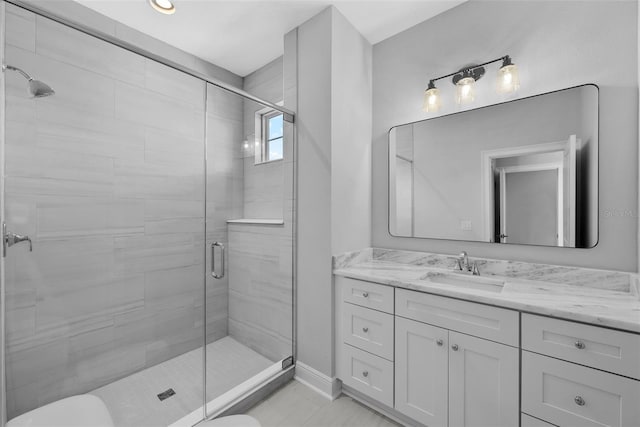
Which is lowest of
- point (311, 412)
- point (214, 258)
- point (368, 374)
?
point (311, 412)

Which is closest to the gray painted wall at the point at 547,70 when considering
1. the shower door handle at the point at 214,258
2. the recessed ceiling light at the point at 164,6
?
the shower door handle at the point at 214,258

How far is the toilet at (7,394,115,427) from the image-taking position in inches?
47.4

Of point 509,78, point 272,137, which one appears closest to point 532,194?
point 509,78

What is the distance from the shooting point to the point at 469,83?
72.6 inches

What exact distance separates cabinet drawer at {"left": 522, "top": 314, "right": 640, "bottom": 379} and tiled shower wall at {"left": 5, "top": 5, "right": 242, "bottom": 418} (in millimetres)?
1655

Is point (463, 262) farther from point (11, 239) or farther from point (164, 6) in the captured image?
point (164, 6)

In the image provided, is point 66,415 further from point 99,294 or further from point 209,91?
point 209,91

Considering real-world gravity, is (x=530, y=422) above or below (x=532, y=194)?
below

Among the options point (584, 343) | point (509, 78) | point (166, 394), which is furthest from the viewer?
point (509, 78)

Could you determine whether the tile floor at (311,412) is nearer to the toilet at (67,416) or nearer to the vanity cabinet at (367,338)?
the vanity cabinet at (367,338)

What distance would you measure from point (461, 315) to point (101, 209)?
1.93 metres

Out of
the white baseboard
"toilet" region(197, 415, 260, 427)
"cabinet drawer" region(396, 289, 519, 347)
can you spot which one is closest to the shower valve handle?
"toilet" region(197, 415, 260, 427)

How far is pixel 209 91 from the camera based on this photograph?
166 centimetres

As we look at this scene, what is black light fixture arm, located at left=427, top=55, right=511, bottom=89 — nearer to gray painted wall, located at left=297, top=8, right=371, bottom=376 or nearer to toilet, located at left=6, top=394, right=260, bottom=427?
gray painted wall, located at left=297, top=8, right=371, bottom=376
